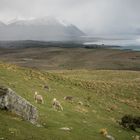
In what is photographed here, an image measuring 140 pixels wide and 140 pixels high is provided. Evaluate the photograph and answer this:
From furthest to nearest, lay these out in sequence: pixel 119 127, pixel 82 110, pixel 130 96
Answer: pixel 130 96
pixel 82 110
pixel 119 127

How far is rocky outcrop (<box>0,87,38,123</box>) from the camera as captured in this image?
28.1m

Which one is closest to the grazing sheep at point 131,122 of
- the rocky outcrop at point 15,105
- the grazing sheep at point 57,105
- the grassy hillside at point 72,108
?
the grassy hillside at point 72,108

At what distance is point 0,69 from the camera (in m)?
59.8

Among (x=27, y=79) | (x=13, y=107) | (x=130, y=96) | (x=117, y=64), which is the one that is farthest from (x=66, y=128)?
(x=117, y=64)

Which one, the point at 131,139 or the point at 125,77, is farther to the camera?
the point at 125,77

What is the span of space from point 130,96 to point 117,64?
332 ft

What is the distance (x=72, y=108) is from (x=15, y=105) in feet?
54.7

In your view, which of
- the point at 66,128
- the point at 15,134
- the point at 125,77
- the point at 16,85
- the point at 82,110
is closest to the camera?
the point at 15,134

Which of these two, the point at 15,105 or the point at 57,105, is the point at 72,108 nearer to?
the point at 57,105

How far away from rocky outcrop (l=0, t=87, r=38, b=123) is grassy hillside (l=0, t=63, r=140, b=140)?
2.54 feet

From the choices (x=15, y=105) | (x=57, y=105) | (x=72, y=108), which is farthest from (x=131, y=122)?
(x=15, y=105)

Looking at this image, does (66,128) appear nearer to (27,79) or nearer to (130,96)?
(27,79)

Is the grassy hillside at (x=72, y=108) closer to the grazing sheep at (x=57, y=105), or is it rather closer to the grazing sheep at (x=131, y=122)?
the grazing sheep at (x=57, y=105)

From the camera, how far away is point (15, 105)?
93.7 ft
